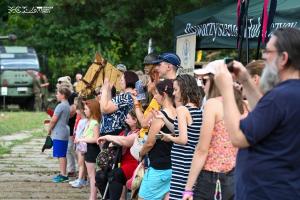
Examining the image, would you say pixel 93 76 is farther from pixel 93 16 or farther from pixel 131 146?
pixel 93 16

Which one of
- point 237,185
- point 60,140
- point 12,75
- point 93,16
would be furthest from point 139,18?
point 12,75

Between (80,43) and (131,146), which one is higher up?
(80,43)

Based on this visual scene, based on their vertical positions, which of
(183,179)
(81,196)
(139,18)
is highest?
(139,18)

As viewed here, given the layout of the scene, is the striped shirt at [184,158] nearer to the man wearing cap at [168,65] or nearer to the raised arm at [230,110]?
the man wearing cap at [168,65]

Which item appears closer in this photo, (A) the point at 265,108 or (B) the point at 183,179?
(A) the point at 265,108

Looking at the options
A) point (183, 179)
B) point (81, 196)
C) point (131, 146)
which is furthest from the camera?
point (81, 196)

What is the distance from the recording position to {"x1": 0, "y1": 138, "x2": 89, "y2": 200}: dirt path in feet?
35.4

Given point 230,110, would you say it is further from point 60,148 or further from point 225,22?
point 60,148

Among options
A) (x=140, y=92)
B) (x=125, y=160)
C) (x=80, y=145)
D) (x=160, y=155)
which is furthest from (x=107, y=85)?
(x=160, y=155)

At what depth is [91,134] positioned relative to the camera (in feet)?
33.1

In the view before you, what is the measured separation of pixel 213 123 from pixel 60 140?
733 cm

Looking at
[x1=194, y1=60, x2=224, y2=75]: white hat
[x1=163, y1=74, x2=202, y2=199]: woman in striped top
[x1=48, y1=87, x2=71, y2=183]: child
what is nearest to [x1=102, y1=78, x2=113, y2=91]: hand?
[x1=163, y1=74, x2=202, y2=199]: woman in striped top

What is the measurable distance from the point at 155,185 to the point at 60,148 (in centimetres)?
534

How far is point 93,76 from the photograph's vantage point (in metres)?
9.91
